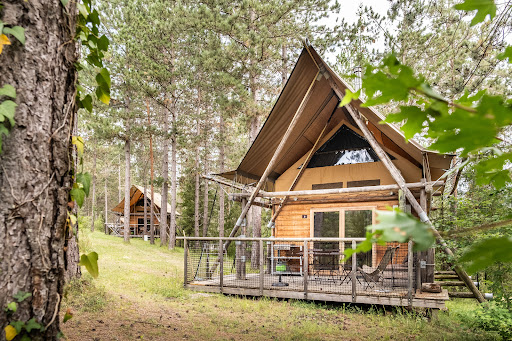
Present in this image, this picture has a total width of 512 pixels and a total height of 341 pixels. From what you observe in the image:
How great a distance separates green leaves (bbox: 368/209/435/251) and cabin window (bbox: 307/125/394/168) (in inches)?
400

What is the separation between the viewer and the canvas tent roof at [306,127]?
25.4 feet

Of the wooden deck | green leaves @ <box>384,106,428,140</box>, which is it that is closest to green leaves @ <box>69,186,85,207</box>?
green leaves @ <box>384,106,428,140</box>

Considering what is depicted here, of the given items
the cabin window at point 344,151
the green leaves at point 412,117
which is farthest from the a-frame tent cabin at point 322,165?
the green leaves at point 412,117

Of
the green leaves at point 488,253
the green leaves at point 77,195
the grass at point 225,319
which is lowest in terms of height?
the grass at point 225,319

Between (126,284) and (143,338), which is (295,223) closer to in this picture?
(126,284)

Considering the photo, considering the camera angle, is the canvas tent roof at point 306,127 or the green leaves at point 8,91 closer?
the green leaves at point 8,91

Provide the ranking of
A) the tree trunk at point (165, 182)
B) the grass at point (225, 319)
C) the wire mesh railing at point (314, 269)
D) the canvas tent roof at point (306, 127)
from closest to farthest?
the grass at point (225, 319)
the wire mesh railing at point (314, 269)
the canvas tent roof at point (306, 127)
the tree trunk at point (165, 182)

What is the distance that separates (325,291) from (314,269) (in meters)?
1.73

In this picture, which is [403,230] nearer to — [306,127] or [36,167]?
[36,167]

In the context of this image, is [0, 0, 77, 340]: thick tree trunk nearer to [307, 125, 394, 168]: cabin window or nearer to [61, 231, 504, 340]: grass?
[61, 231, 504, 340]: grass

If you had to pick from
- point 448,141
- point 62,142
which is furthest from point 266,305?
point 448,141

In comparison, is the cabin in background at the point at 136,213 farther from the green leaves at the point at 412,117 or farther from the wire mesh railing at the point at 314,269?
the green leaves at the point at 412,117

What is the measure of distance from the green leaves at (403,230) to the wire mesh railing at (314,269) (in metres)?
6.74

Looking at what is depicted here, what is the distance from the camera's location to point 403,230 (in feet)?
1.57
